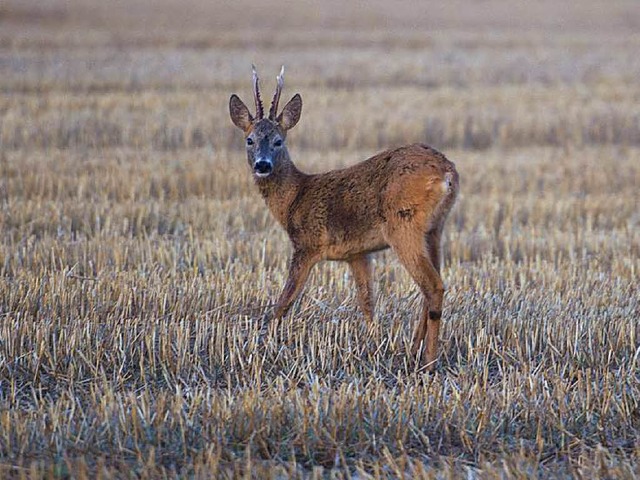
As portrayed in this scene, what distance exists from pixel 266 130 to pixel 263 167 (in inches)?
17.9

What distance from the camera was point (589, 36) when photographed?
1533 inches

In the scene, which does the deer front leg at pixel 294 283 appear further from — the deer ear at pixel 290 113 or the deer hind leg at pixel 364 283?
the deer ear at pixel 290 113

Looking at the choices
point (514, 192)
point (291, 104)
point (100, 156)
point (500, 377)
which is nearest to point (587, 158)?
point (514, 192)

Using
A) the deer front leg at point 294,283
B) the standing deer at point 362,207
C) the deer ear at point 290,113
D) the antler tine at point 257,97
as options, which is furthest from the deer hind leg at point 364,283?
the antler tine at point 257,97

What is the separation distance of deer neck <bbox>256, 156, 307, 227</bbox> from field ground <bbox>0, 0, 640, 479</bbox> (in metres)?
0.75

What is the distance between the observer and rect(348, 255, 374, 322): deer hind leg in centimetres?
789

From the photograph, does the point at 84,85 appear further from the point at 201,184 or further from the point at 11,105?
the point at 201,184

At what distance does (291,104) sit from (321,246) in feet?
4.46

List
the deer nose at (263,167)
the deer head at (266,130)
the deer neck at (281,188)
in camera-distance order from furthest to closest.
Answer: the deer neck at (281,188)
the deer head at (266,130)
the deer nose at (263,167)

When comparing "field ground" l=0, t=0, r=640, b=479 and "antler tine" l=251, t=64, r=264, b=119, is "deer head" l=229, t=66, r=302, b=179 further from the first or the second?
"field ground" l=0, t=0, r=640, b=479

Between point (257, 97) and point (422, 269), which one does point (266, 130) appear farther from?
point (422, 269)

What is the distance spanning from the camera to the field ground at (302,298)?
5488mm

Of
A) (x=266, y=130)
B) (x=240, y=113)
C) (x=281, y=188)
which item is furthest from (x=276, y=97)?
(x=281, y=188)

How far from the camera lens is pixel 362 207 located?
7.57m
